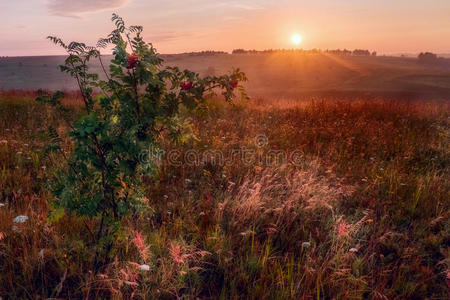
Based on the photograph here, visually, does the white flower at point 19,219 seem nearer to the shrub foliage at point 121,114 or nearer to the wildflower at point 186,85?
the shrub foliage at point 121,114

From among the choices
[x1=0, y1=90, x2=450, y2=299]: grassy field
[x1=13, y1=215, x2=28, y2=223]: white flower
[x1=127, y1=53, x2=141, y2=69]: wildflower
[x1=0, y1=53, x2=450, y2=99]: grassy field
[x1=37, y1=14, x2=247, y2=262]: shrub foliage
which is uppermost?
[x1=0, y1=53, x2=450, y2=99]: grassy field

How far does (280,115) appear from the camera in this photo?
9289 millimetres

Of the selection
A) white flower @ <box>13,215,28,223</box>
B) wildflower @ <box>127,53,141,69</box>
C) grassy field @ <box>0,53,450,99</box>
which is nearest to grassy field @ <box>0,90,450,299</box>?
white flower @ <box>13,215,28,223</box>

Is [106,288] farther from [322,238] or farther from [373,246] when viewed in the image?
[373,246]

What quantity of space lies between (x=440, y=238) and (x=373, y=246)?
0.89 m

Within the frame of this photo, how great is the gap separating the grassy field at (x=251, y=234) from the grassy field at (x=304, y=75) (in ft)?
90.5

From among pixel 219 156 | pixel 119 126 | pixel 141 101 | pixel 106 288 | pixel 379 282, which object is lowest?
pixel 379 282

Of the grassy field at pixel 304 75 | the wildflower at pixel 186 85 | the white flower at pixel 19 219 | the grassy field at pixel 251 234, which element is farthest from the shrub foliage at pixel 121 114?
the grassy field at pixel 304 75

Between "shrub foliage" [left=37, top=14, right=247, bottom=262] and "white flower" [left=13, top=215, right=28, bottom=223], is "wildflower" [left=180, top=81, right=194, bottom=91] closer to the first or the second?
"shrub foliage" [left=37, top=14, right=247, bottom=262]

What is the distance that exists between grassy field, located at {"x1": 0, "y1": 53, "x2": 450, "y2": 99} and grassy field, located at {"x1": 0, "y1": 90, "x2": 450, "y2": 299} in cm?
2759

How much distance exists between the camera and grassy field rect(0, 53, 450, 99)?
1457 inches

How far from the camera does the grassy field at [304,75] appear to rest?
37000 mm

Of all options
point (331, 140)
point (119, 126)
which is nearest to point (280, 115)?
point (331, 140)

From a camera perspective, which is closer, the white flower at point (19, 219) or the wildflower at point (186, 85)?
the wildflower at point (186, 85)
